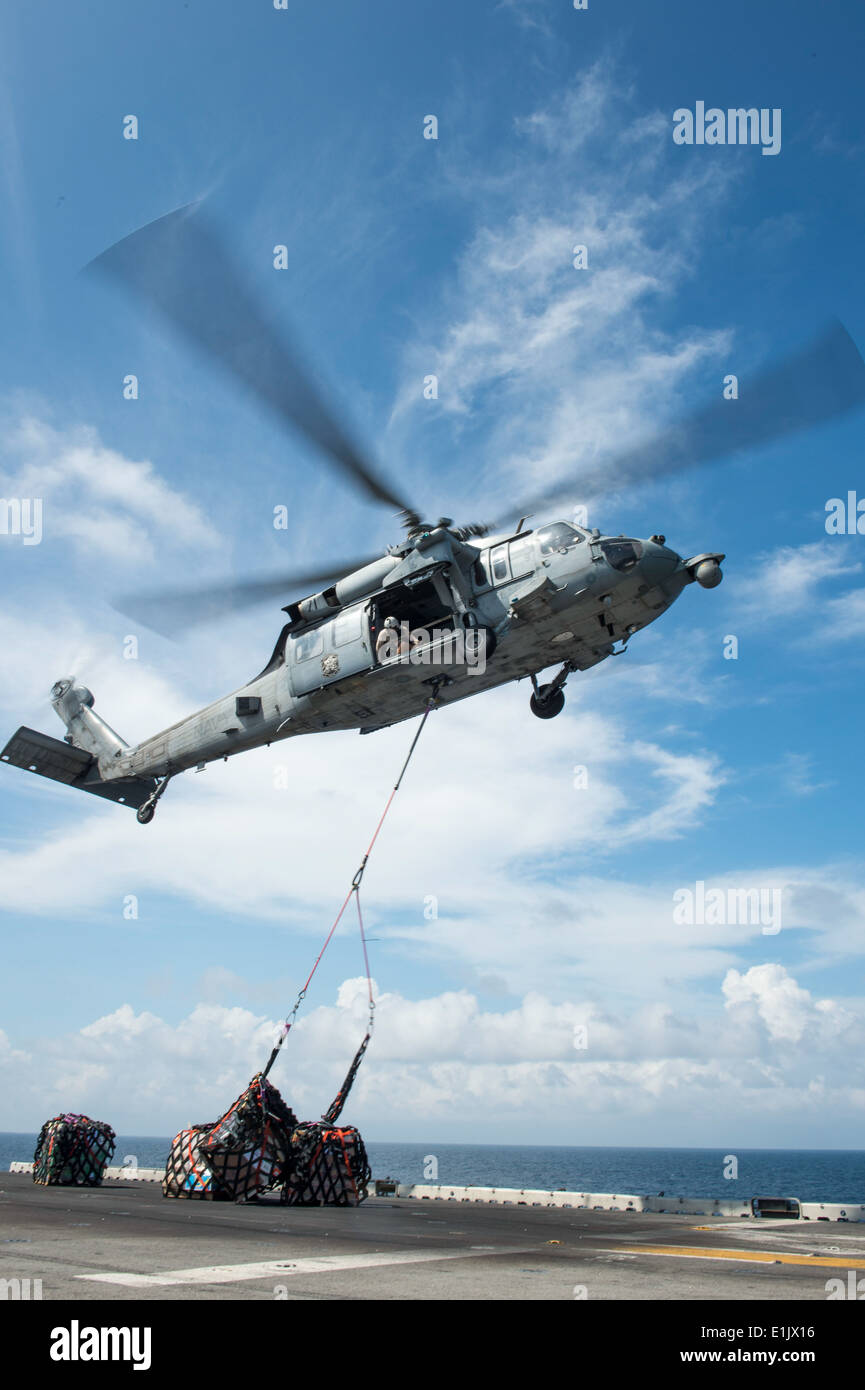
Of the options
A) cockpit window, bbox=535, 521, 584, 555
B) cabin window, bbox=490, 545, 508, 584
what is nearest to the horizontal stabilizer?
cabin window, bbox=490, 545, 508, 584

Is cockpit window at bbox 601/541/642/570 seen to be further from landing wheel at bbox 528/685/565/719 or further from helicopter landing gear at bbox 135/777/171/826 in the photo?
helicopter landing gear at bbox 135/777/171/826

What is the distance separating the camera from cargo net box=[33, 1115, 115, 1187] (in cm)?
2634

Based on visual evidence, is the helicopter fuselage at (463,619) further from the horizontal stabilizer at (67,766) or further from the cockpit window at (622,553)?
the horizontal stabilizer at (67,766)

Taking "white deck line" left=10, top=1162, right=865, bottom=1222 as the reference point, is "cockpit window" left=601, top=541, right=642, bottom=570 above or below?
above

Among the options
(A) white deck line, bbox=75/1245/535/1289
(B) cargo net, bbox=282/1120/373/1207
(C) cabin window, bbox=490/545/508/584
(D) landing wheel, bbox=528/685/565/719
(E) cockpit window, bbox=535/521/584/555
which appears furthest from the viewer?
(D) landing wheel, bbox=528/685/565/719

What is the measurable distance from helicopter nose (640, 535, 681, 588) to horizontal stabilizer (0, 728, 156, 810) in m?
14.6

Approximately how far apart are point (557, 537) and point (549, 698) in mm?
3708

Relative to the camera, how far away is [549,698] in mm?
21016

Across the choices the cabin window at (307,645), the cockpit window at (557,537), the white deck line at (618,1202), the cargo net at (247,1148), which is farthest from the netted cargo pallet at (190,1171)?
the cockpit window at (557,537)

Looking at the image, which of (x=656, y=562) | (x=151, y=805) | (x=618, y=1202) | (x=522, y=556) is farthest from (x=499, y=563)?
(x=618, y=1202)

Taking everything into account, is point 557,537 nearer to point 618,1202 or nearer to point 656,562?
point 656,562

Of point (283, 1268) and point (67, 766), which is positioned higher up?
point (67, 766)
